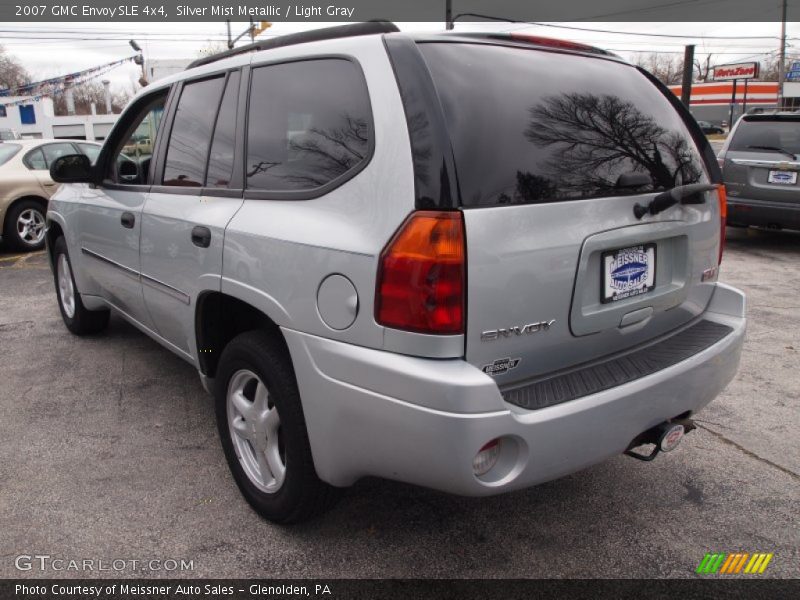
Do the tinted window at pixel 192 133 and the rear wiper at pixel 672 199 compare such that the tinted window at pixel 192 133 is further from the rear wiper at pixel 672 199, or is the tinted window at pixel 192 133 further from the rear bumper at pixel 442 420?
the rear wiper at pixel 672 199

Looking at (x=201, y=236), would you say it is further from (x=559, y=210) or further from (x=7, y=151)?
(x=7, y=151)

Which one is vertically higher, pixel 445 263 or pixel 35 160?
pixel 35 160

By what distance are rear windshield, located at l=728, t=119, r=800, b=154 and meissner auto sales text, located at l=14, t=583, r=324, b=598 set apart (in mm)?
7864

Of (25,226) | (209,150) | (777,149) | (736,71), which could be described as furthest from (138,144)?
(736,71)

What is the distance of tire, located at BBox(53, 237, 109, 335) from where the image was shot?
4828mm

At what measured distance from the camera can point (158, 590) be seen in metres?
2.26

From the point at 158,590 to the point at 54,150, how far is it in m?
8.84

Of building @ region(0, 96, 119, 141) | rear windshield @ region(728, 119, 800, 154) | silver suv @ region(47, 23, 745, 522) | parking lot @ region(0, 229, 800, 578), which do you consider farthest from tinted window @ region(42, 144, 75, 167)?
building @ region(0, 96, 119, 141)

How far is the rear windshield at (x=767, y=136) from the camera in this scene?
7.73m

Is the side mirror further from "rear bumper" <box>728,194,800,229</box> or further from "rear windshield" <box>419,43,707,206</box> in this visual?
"rear bumper" <box>728,194,800,229</box>

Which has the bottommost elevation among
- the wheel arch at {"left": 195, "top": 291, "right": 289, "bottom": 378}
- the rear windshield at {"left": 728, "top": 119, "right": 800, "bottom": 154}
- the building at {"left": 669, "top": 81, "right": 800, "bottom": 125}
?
the wheel arch at {"left": 195, "top": 291, "right": 289, "bottom": 378}

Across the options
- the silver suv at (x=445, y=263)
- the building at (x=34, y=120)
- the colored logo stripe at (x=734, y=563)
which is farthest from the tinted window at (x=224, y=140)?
the building at (x=34, y=120)

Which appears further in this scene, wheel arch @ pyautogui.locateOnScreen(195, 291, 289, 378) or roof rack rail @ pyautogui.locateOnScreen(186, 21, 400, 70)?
wheel arch @ pyautogui.locateOnScreen(195, 291, 289, 378)

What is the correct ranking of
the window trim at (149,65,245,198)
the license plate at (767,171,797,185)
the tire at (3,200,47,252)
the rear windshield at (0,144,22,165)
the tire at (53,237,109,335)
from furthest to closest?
1. the rear windshield at (0,144,22,165)
2. the tire at (3,200,47,252)
3. the license plate at (767,171,797,185)
4. the tire at (53,237,109,335)
5. the window trim at (149,65,245,198)
